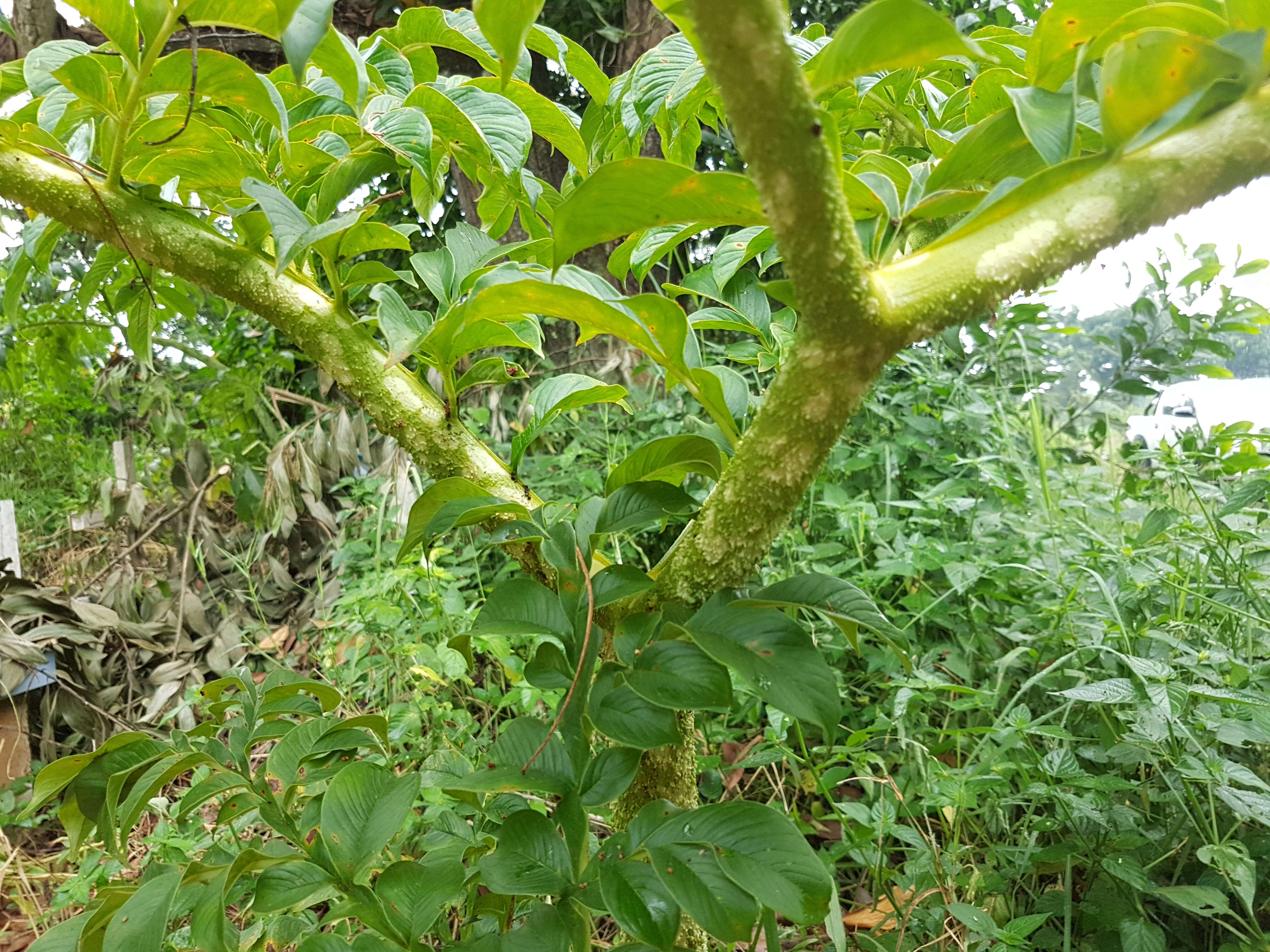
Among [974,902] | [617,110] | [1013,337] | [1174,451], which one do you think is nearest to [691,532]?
[617,110]

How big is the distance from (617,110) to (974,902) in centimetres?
65

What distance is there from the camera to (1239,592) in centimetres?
68

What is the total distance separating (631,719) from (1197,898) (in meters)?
0.46

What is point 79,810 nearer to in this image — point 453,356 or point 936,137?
point 453,356

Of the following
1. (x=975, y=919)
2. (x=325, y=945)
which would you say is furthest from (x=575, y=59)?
(x=975, y=919)

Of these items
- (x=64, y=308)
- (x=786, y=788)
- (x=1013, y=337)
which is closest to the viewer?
(x=64, y=308)

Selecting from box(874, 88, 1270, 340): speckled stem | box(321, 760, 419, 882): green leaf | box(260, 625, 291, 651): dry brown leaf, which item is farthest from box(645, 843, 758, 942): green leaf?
box(260, 625, 291, 651): dry brown leaf

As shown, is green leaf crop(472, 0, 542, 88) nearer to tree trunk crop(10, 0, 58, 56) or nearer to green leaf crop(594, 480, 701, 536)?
green leaf crop(594, 480, 701, 536)

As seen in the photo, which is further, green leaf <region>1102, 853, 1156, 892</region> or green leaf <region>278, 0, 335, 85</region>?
green leaf <region>1102, 853, 1156, 892</region>

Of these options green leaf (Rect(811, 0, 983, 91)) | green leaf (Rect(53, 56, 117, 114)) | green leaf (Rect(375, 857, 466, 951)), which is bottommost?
green leaf (Rect(375, 857, 466, 951))

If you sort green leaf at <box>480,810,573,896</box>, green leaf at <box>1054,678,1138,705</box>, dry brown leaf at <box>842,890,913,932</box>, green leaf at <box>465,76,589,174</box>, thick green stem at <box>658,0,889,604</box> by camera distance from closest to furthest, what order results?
thick green stem at <box>658,0,889,604</box>, green leaf at <box>480,810,573,896</box>, green leaf at <box>465,76,589,174</box>, green leaf at <box>1054,678,1138,705</box>, dry brown leaf at <box>842,890,913,932</box>

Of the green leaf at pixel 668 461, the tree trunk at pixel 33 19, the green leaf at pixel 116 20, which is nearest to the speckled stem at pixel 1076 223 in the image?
the green leaf at pixel 668 461

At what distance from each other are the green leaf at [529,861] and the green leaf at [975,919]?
336 mm

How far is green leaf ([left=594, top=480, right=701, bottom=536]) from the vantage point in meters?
0.32
